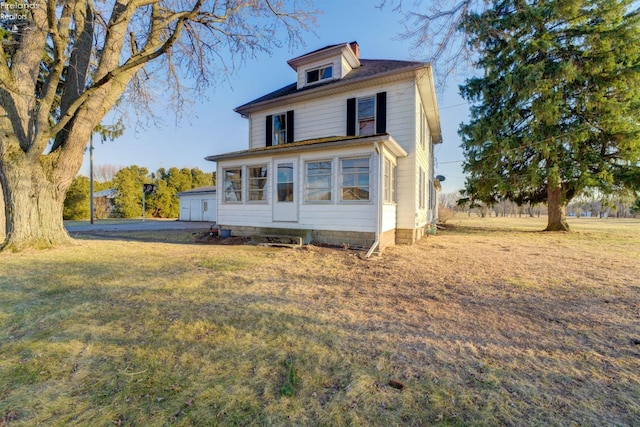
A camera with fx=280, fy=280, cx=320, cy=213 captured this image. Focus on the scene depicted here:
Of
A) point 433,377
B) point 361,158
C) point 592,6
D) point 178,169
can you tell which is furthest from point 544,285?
point 178,169

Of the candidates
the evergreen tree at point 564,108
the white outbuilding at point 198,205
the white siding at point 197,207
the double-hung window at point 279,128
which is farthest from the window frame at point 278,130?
the white siding at point 197,207

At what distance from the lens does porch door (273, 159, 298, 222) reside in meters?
9.29

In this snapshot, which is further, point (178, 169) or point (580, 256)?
point (178, 169)

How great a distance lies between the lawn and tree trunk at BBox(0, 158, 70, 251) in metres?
2.77

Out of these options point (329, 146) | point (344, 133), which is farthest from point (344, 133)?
point (329, 146)

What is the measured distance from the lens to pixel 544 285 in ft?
16.2

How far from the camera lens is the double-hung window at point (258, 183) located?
9969 millimetres

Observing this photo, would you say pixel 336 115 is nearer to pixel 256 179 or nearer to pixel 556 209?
pixel 256 179

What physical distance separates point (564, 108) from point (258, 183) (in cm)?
1472

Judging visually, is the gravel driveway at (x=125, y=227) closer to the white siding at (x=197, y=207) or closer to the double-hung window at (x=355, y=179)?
the white siding at (x=197, y=207)

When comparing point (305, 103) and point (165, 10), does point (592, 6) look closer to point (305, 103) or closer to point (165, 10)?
point (305, 103)

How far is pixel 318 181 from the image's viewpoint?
9.02 meters

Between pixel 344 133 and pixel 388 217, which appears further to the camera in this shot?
pixel 344 133

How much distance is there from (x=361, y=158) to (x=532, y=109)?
10726 millimetres
